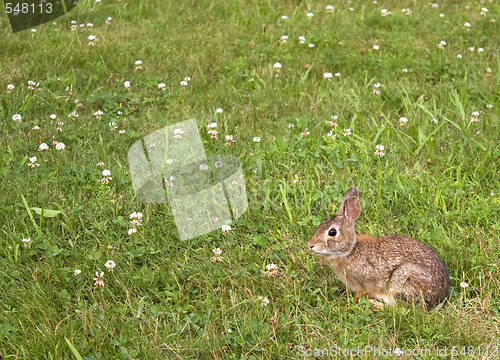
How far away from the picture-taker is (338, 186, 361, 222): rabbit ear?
3.95 m

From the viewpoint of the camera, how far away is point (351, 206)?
3.96 metres

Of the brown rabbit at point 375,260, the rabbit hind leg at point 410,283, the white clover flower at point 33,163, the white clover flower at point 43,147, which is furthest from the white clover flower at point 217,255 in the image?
the white clover flower at point 43,147

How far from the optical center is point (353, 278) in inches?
156

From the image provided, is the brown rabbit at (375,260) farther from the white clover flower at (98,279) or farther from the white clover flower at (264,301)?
the white clover flower at (98,279)

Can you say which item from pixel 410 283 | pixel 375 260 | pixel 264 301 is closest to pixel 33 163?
pixel 264 301

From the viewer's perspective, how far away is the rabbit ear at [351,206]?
13.0 ft

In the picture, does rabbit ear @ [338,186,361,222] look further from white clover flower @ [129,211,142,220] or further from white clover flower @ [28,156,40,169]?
white clover flower @ [28,156,40,169]

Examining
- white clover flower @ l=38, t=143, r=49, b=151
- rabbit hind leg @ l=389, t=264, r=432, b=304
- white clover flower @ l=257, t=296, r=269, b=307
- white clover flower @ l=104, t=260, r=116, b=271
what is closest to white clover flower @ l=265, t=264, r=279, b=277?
white clover flower @ l=257, t=296, r=269, b=307

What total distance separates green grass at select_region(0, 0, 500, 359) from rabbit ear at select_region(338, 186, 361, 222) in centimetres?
46

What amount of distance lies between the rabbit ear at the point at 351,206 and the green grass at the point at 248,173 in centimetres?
46

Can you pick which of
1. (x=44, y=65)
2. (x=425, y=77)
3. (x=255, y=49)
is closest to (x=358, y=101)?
(x=425, y=77)

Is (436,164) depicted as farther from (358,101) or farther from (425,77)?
(425,77)

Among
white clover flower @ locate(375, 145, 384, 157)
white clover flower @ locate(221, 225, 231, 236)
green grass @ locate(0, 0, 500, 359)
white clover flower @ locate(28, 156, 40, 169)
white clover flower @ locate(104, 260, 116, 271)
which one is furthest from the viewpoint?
white clover flower @ locate(375, 145, 384, 157)

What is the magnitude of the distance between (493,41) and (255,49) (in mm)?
3225
